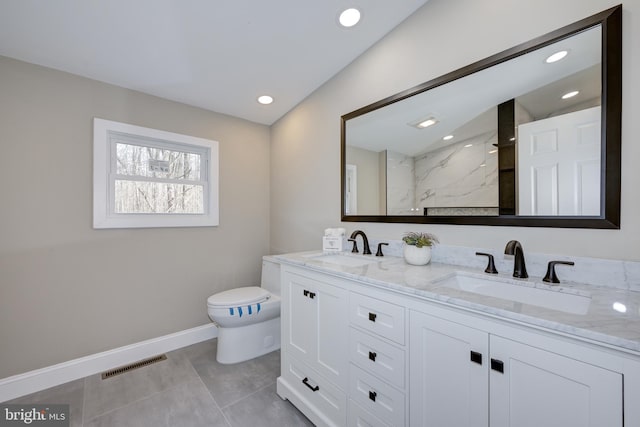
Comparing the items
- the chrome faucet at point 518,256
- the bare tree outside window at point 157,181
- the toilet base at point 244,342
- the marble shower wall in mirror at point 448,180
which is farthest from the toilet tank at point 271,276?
the chrome faucet at point 518,256

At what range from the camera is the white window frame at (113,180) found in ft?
6.49

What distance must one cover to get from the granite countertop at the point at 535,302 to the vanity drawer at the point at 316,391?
626 mm

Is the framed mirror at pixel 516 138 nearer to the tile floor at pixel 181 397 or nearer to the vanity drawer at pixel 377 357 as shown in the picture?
the vanity drawer at pixel 377 357

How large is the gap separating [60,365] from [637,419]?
295cm

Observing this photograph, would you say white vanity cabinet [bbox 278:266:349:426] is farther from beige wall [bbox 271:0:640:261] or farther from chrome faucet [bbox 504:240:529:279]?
chrome faucet [bbox 504:240:529:279]

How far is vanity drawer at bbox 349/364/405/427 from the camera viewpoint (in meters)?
1.08

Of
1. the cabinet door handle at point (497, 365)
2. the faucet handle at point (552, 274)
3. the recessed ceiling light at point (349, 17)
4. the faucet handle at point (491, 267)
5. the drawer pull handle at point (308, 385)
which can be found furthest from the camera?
the recessed ceiling light at point (349, 17)

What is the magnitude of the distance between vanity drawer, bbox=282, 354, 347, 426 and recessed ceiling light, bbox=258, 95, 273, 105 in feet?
7.15

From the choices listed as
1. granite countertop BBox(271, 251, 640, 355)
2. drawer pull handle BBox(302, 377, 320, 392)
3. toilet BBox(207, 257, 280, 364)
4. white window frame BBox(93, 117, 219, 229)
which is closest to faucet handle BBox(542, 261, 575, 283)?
granite countertop BBox(271, 251, 640, 355)

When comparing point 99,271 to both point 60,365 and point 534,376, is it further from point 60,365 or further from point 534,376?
point 534,376

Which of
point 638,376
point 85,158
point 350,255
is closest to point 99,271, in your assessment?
point 85,158

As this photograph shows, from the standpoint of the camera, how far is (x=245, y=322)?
208 centimetres

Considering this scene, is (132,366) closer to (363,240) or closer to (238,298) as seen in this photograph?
(238,298)

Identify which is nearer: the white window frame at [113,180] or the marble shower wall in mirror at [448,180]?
the marble shower wall in mirror at [448,180]
